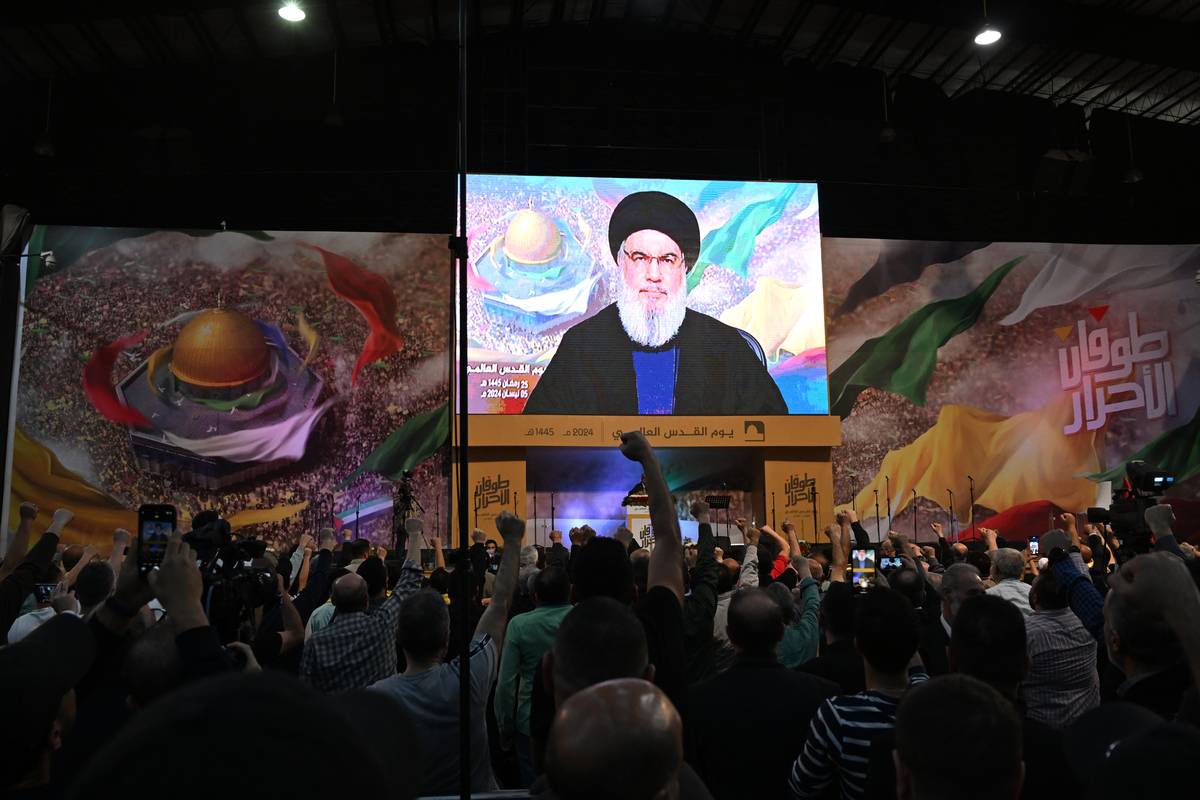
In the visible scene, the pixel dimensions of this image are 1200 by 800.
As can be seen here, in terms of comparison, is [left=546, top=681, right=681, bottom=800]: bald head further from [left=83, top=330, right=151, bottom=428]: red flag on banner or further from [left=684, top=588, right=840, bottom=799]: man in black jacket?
[left=83, top=330, right=151, bottom=428]: red flag on banner

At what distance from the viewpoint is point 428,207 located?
1677 centimetres

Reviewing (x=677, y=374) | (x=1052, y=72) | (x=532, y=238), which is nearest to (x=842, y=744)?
(x=677, y=374)

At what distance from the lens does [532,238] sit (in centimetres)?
1551

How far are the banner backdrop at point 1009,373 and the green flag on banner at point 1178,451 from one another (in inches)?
1.0

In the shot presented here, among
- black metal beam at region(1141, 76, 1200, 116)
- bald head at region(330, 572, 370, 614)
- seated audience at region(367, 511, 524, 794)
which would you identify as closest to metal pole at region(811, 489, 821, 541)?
black metal beam at region(1141, 76, 1200, 116)

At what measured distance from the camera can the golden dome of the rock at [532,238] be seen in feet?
50.6

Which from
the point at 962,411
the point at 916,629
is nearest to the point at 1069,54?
the point at 962,411

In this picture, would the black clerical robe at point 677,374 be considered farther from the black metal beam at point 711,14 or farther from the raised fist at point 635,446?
the raised fist at point 635,446

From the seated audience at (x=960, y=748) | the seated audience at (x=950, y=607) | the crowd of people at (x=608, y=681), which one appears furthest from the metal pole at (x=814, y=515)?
the seated audience at (x=960, y=748)

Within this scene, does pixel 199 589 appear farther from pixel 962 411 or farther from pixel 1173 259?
pixel 1173 259

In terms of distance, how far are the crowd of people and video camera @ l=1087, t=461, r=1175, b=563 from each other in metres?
0.02

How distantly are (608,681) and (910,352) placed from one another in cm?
1705

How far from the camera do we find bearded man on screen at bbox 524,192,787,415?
15.2 meters

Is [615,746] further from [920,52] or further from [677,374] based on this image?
[920,52]
